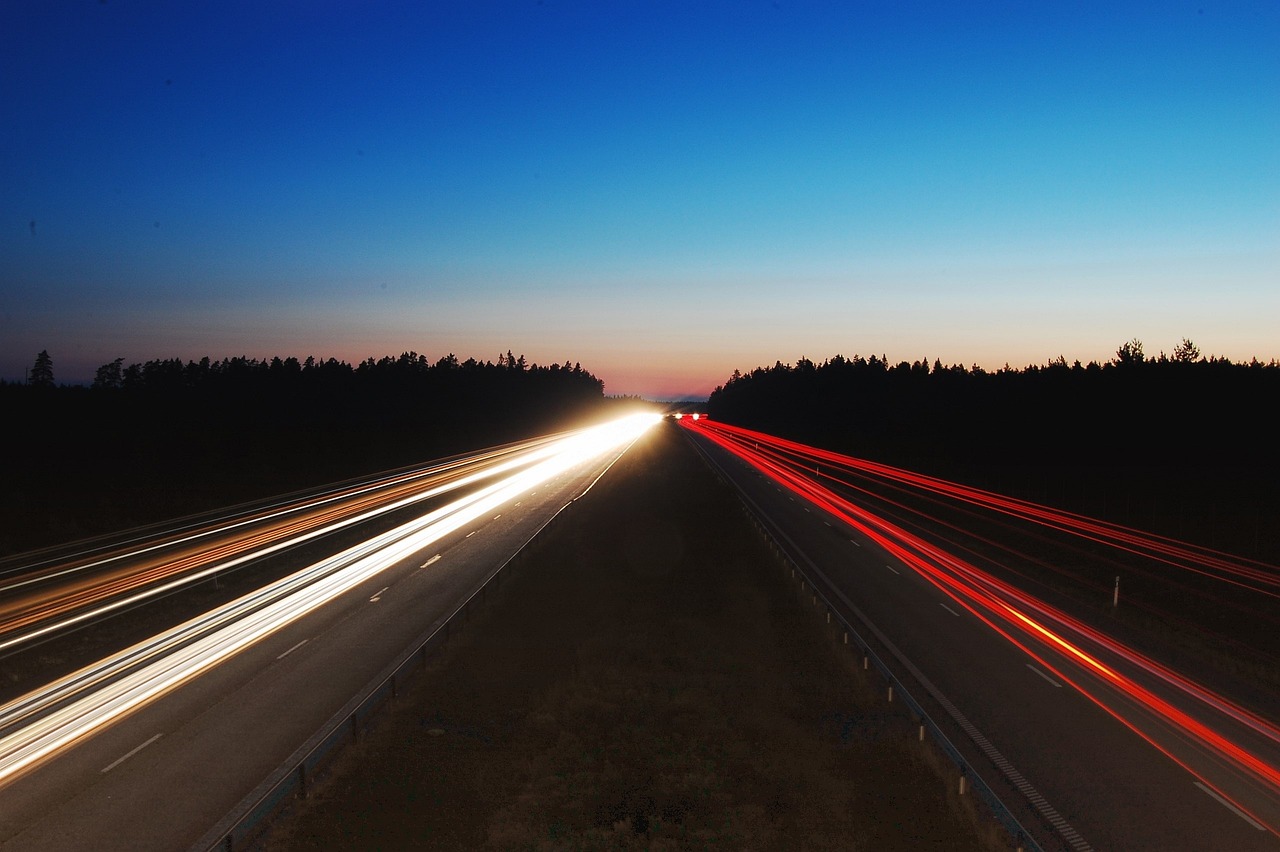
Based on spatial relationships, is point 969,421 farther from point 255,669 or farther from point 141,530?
point 255,669

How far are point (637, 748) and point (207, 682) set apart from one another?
29.0 ft

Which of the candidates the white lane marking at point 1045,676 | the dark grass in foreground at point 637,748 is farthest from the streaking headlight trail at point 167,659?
the white lane marking at point 1045,676

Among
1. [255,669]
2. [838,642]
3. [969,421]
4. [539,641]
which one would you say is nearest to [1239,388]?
[969,421]

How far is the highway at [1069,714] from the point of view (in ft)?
34.9

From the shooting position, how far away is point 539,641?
19188 millimetres

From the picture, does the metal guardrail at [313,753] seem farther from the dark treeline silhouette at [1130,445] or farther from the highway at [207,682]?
the dark treeline silhouette at [1130,445]

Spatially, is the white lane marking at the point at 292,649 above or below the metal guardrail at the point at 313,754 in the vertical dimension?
below

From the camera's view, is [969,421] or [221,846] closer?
[221,846]

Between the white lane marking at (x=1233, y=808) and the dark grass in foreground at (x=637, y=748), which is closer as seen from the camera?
the white lane marking at (x=1233, y=808)

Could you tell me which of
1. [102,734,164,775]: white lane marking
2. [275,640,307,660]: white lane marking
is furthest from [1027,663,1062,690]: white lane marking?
[102,734,164,775]: white lane marking

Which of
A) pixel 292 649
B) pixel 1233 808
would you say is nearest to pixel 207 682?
pixel 292 649

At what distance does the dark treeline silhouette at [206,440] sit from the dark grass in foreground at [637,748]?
2720cm

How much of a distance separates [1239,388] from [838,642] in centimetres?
8267

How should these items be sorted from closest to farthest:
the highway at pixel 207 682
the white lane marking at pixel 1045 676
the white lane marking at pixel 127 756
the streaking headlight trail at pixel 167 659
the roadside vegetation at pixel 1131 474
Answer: the highway at pixel 207 682, the white lane marking at pixel 127 756, the streaking headlight trail at pixel 167 659, the white lane marking at pixel 1045 676, the roadside vegetation at pixel 1131 474
